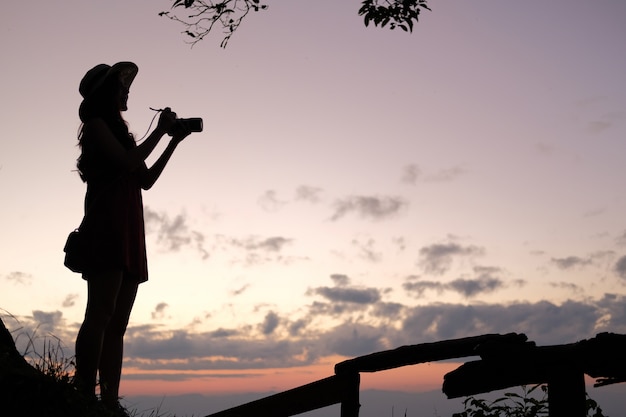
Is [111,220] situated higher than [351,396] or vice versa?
[111,220]

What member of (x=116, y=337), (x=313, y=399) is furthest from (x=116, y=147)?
(x=313, y=399)

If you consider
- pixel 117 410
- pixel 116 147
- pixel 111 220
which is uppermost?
pixel 116 147

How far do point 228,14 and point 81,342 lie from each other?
494 centimetres

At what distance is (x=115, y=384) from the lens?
17.1 feet

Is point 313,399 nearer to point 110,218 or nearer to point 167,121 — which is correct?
point 110,218

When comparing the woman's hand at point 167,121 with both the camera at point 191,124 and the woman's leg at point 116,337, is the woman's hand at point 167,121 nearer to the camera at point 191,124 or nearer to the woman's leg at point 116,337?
the camera at point 191,124

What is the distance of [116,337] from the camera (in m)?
5.20

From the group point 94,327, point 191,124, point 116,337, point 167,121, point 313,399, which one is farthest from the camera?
point 313,399

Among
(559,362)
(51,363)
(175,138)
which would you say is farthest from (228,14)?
(559,362)

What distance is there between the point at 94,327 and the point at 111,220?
747mm

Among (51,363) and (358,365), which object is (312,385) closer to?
(358,365)

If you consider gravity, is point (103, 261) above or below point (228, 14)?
below

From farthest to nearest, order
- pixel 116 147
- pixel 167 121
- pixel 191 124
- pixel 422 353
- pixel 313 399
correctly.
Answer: pixel 313 399
pixel 422 353
pixel 191 124
pixel 167 121
pixel 116 147

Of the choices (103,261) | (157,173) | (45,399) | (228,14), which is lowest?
(45,399)
